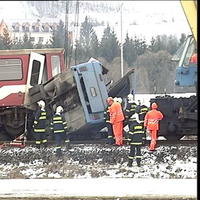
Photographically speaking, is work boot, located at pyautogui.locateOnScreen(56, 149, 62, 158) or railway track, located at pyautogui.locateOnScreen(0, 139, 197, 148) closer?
work boot, located at pyautogui.locateOnScreen(56, 149, 62, 158)

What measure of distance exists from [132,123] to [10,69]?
4378mm

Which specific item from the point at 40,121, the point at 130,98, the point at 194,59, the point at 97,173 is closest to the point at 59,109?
the point at 40,121

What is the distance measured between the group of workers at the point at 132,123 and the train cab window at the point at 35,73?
234cm

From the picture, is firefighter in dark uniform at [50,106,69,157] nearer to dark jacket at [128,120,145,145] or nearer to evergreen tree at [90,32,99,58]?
dark jacket at [128,120,145,145]

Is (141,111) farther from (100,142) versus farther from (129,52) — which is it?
(129,52)

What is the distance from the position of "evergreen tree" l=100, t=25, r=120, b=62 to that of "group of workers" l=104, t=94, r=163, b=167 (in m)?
31.4

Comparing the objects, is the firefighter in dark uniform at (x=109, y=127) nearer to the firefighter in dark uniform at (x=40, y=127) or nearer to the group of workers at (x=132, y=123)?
the group of workers at (x=132, y=123)

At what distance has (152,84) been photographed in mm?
50594

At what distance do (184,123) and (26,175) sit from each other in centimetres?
470

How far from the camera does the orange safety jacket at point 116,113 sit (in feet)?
39.1

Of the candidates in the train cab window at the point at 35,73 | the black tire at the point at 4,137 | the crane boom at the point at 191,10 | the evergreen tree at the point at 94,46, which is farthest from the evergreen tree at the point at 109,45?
the crane boom at the point at 191,10

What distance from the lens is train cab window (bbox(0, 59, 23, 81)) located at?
516 inches

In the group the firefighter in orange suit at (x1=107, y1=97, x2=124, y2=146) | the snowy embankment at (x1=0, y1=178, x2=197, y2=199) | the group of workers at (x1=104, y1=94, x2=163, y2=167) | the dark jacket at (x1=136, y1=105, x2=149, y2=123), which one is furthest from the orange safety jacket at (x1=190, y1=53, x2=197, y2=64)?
the snowy embankment at (x1=0, y1=178, x2=197, y2=199)

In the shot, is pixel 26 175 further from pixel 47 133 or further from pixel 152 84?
pixel 152 84
